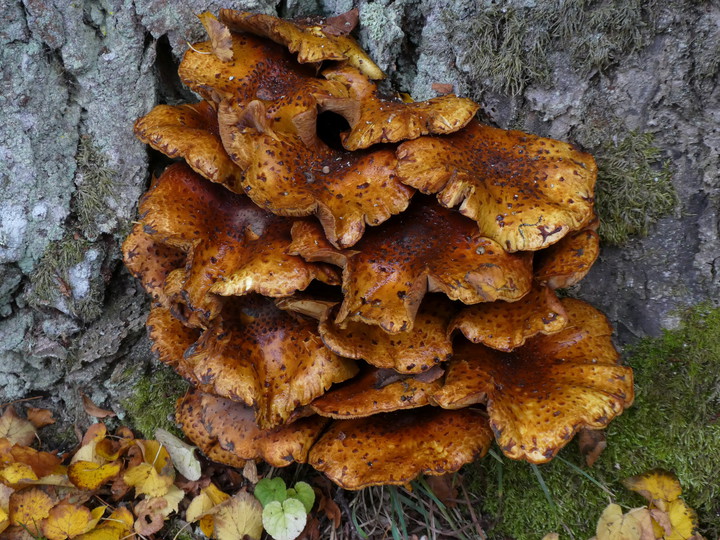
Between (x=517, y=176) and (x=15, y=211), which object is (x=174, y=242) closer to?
(x=15, y=211)

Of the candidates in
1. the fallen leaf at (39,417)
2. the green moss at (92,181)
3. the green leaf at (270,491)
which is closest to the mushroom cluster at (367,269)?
the green leaf at (270,491)

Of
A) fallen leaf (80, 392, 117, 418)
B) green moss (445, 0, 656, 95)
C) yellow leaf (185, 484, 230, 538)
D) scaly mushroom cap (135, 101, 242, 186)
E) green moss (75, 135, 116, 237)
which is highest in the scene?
green moss (445, 0, 656, 95)

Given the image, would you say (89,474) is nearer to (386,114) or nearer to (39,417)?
(39,417)

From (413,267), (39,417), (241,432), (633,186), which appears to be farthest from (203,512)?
(633,186)

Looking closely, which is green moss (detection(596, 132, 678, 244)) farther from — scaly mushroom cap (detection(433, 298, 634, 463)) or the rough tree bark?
scaly mushroom cap (detection(433, 298, 634, 463))

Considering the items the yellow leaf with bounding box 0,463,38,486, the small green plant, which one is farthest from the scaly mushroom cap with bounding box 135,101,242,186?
the yellow leaf with bounding box 0,463,38,486

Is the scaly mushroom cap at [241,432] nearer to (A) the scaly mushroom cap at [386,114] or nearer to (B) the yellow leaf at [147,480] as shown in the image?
(B) the yellow leaf at [147,480]

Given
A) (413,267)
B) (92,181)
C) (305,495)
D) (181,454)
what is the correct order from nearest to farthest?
1. (413,267)
2. (305,495)
3. (181,454)
4. (92,181)
